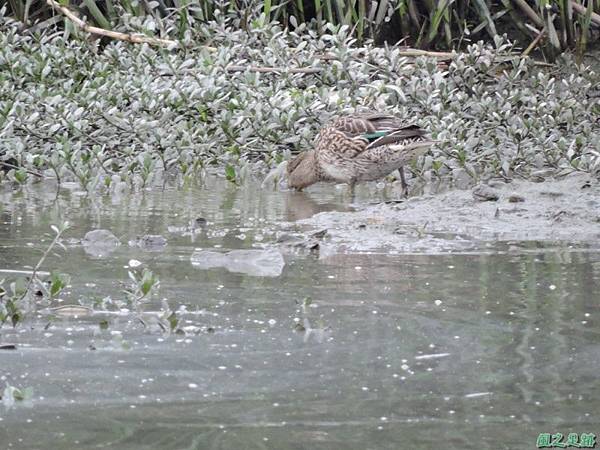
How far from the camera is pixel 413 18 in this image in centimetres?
1416

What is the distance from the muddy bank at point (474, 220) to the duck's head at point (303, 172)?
1.37m

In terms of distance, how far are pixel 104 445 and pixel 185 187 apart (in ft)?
20.5

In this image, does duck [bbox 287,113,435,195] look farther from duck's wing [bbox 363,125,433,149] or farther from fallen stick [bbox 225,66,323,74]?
fallen stick [bbox 225,66,323,74]

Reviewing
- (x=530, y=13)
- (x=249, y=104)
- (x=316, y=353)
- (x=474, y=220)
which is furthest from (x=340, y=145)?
(x=316, y=353)

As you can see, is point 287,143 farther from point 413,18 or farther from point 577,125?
point 413,18

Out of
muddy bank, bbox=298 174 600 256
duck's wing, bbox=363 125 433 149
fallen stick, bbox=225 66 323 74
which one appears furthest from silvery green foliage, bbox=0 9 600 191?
muddy bank, bbox=298 174 600 256

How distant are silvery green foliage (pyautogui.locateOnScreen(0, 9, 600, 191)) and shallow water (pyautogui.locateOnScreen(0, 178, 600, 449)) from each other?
3.19m

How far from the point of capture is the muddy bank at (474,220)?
7074 millimetres

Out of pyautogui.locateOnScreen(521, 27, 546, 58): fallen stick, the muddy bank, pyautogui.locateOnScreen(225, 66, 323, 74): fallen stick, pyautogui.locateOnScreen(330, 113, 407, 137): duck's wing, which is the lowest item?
the muddy bank

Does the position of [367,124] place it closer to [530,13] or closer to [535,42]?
[535,42]

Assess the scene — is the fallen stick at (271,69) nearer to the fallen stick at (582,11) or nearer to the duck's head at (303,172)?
the duck's head at (303,172)

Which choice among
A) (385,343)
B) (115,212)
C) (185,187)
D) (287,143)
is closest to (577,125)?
(287,143)

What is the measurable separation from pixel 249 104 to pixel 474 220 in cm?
361

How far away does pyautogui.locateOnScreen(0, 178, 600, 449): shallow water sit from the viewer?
3736 millimetres
